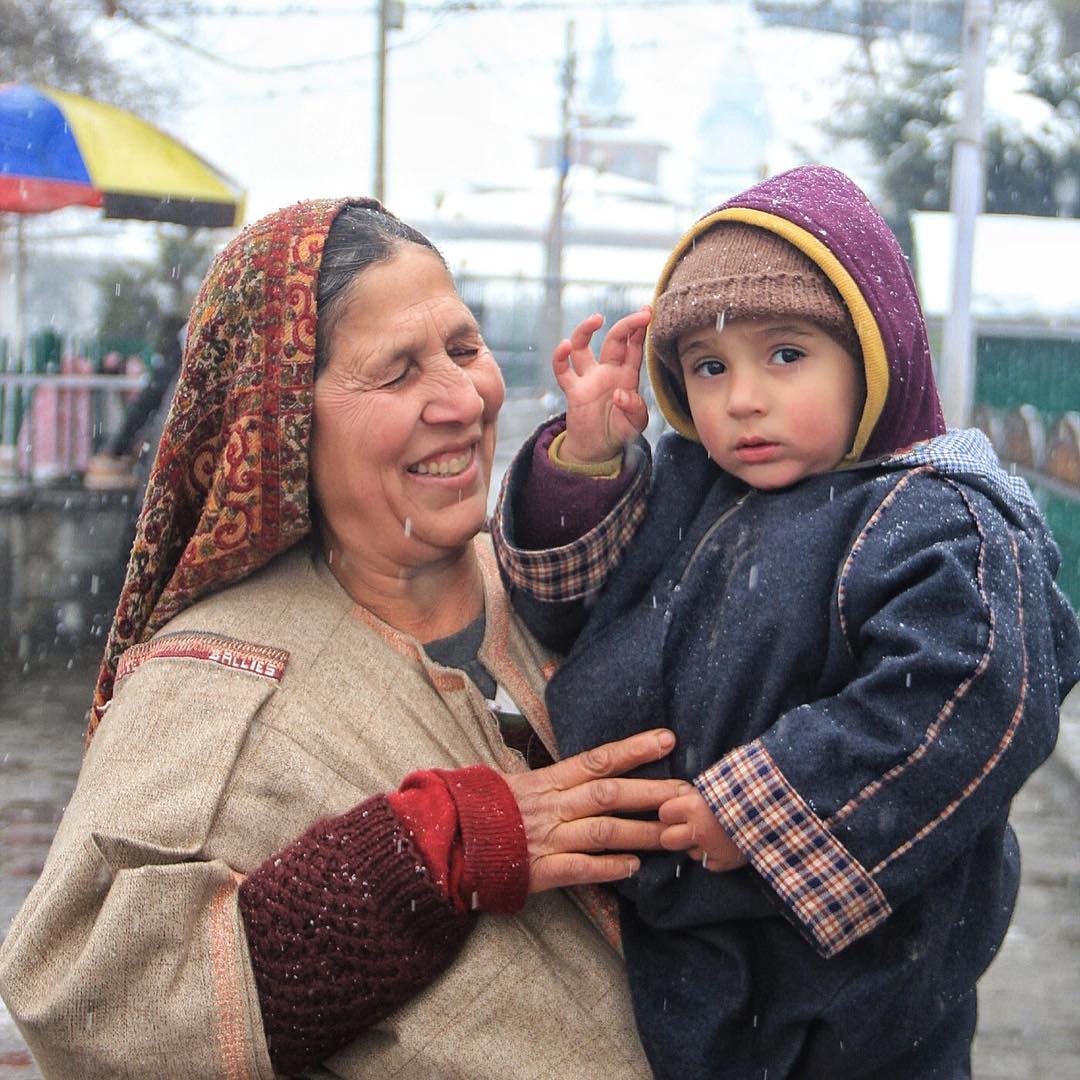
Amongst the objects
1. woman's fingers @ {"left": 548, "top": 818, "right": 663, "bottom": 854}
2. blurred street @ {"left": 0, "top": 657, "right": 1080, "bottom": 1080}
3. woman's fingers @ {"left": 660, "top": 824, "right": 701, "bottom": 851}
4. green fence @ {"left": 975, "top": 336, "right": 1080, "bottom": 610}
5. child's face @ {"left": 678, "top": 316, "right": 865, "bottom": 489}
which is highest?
child's face @ {"left": 678, "top": 316, "right": 865, "bottom": 489}

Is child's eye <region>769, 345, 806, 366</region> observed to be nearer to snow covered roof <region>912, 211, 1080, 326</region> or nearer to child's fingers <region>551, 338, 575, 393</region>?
child's fingers <region>551, 338, 575, 393</region>

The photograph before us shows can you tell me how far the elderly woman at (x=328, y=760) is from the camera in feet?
6.04

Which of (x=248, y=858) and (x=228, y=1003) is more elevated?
(x=248, y=858)

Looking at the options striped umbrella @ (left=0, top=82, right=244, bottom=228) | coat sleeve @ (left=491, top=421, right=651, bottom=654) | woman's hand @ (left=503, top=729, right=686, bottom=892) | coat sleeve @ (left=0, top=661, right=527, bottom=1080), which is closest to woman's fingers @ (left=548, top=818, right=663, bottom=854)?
woman's hand @ (left=503, top=729, right=686, bottom=892)

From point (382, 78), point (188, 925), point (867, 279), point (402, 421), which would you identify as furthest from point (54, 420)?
point (867, 279)

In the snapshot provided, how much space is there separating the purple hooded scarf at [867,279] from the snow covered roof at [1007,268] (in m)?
9.36

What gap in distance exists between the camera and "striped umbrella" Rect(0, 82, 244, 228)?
9.12 m

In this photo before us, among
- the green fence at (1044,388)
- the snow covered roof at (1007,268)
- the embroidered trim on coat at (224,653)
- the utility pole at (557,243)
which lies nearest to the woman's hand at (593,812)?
the embroidered trim on coat at (224,653)

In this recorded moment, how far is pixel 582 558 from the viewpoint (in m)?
2.17

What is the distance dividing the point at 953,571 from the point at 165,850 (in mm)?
1060

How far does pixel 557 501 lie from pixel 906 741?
2.31 ft

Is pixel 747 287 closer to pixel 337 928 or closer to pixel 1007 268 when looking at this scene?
pixel 337 928

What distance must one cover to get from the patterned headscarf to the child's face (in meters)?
0.61

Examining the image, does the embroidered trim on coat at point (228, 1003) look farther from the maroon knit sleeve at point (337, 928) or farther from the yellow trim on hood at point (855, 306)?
the yellow trim on hood at point (855, 306)
